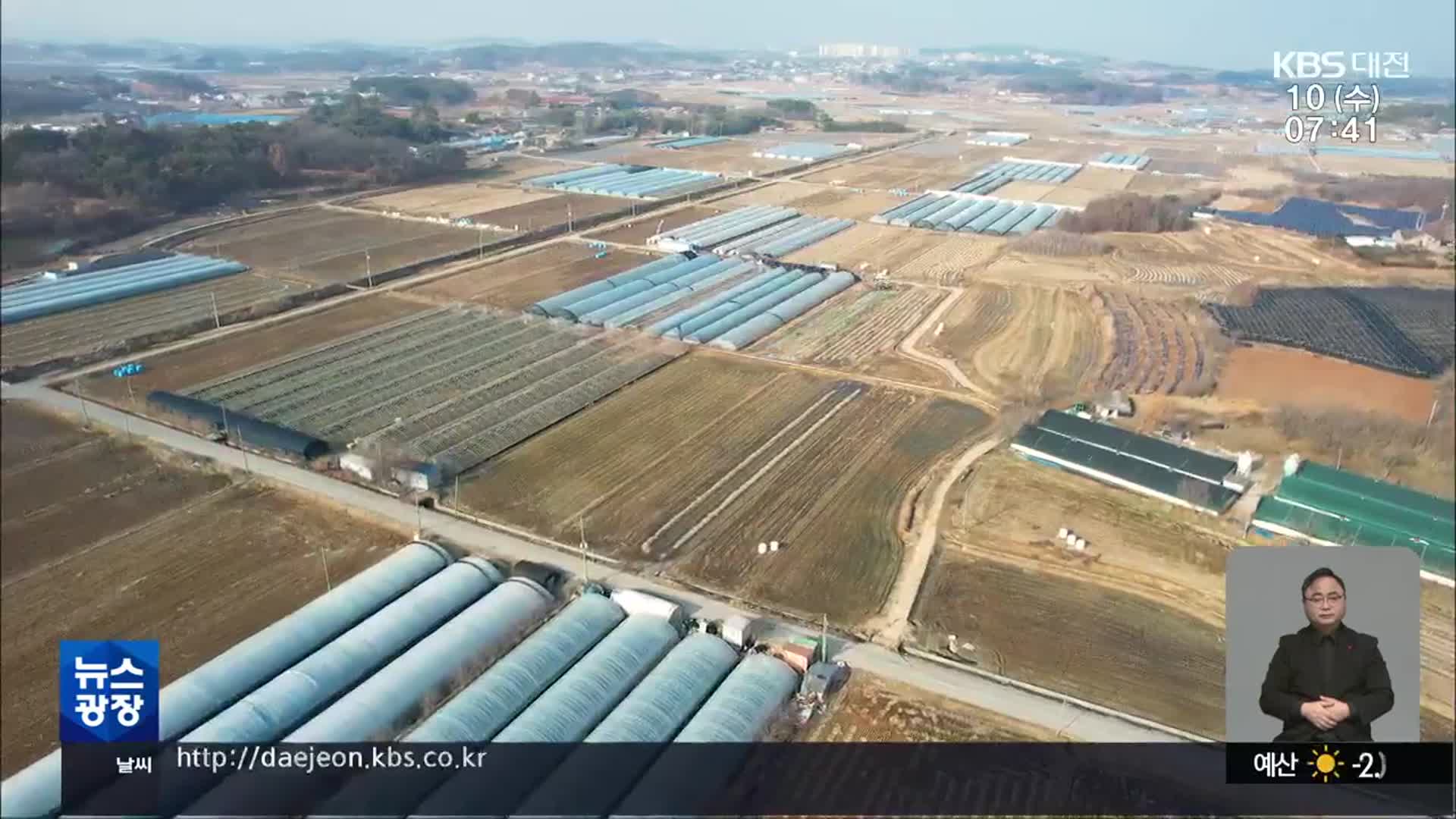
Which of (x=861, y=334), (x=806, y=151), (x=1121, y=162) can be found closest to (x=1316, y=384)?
(x=861, y=334)

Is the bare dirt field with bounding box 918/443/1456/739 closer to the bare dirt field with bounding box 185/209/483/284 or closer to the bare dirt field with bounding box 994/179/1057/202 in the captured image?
the bare dirt field with bounding box 185/209/483/284

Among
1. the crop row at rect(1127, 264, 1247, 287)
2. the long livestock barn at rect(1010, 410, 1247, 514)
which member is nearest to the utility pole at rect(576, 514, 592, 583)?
the long livestock barn at rect(1010, 410, 1247, 514)

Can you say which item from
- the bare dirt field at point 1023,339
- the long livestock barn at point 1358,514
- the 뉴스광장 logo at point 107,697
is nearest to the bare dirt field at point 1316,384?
the long livestock barn at point 1358,514

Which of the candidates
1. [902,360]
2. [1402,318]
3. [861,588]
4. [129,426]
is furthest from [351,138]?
[1402,318]

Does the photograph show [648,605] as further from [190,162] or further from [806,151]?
[806,151]

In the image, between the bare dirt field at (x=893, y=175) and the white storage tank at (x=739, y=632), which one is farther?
the bare dirt field at (x=893, y=175)

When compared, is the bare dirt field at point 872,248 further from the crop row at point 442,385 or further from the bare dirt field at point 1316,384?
the bare dirt field at point 1316,384
